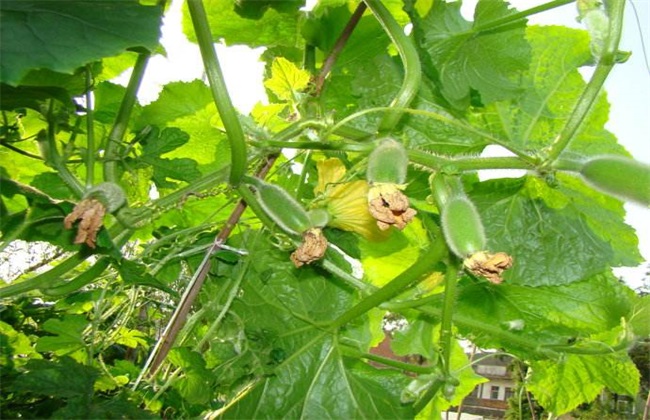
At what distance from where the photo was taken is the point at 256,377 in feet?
4.18

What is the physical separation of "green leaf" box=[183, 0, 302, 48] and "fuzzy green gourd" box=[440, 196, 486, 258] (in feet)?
2.35

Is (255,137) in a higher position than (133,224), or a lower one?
higher

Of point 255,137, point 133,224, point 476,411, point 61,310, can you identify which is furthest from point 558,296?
point 476,411

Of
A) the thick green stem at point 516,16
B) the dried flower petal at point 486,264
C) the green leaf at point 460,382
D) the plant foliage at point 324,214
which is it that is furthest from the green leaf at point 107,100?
the green leaf at point 460,382

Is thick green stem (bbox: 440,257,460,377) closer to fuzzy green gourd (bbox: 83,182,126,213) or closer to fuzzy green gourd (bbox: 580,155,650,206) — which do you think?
fuzzy green gourd (bbox: 580,155,650,206)

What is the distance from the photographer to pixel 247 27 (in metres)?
1.49

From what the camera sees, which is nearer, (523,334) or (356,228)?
(356,228)

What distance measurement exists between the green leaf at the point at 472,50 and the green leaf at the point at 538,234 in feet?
0.75

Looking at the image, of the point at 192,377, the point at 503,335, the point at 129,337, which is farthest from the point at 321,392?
the point at 129,337

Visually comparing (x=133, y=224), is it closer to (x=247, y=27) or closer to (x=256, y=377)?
(x=256, y=377)

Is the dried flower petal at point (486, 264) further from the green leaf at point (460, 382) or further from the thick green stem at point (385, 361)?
the green leaf at point (460, 382)

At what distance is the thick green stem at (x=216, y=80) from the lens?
2.89 ft

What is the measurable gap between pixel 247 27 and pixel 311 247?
695 millimetres

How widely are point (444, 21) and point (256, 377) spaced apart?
29.7 inches
